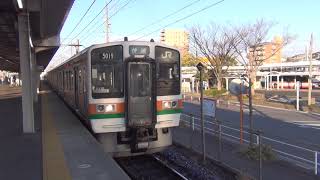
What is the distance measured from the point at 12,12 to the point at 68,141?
21.9ft

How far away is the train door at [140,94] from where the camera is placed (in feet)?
34.8

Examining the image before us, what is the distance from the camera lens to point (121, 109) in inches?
419

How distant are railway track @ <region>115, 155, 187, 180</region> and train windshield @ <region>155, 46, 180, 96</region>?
6.19 feet

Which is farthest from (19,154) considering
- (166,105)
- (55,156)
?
(166,105)

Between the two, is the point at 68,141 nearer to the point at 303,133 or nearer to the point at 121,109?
the point at 121,109

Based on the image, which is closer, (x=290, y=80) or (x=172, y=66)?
(x=172, y=66)

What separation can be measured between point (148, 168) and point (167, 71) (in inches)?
100

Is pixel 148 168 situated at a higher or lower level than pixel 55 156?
lower

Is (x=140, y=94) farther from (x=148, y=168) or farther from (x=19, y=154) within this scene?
(x=19, y=154)

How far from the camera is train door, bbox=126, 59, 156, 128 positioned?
10609 mm

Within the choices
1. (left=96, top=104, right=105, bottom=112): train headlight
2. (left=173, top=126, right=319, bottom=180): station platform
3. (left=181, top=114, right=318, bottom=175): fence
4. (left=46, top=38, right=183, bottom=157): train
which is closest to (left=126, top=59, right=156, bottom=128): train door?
(left=46, top=38, right=183, bottom=157): train

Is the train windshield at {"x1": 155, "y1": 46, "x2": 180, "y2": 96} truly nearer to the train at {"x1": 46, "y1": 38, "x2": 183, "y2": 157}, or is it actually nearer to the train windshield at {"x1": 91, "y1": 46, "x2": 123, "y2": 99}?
the train at {"x1": 46, "y1": 38, "x2": 183, "y2": 157}

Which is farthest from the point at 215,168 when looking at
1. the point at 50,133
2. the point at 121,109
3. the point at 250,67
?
the point at 250,67

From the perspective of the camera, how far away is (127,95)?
10.6m
